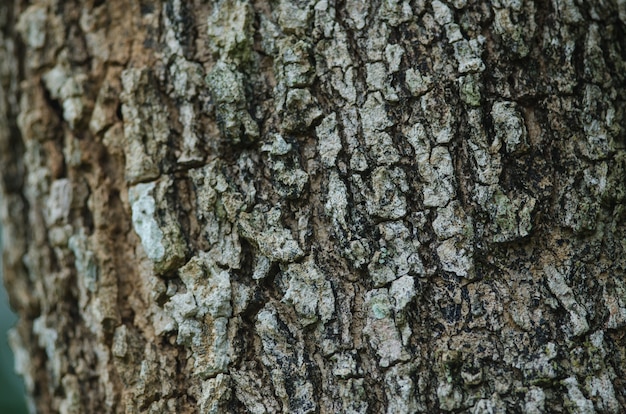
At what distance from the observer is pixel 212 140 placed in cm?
122

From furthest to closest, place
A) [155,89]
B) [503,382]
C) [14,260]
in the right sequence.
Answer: [14,260] → [155,89] → [503,382]

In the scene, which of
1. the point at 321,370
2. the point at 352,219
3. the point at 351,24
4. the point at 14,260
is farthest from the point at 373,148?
the point at 14,260

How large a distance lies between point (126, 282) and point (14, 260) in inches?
16.4

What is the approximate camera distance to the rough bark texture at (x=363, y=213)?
1.05 meters

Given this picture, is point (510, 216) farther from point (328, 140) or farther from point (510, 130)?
point (328, 140)

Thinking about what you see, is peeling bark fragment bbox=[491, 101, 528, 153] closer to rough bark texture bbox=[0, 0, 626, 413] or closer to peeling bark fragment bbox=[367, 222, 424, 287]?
rough bark texture bbox=[0, 0, 626, 413]

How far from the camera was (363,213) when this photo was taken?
3.61ft

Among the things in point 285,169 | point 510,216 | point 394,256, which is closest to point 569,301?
point 510,216

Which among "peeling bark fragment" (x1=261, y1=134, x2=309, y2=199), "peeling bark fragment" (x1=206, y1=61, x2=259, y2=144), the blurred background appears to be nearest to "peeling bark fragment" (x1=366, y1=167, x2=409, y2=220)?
"peeling bark fragment" (x1=261, y1=134, x2=309, y2=199)

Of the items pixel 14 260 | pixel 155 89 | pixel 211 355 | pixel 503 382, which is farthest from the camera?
pixel 14 260

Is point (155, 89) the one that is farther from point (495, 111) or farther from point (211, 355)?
point (495, 111)

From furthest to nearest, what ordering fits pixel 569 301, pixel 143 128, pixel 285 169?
pixel 143 128 → pixel 285 169 → pixel 569 301

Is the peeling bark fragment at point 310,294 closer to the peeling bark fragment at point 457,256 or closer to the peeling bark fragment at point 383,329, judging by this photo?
the peeling bark fragment at point 383,329

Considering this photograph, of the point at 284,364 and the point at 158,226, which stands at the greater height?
the point at 158,226
